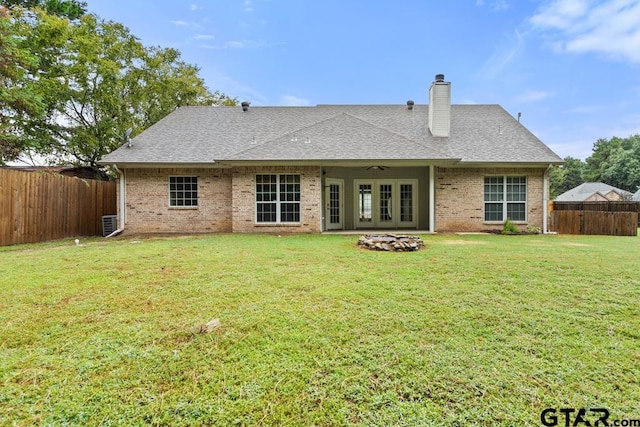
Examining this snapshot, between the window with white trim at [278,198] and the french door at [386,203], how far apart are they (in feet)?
11.4

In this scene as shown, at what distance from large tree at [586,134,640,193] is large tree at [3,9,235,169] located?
187 ft

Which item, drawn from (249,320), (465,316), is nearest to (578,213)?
(465,316)

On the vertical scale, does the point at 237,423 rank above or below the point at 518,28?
below

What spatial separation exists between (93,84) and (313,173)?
13.4 m

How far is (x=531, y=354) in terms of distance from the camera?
2588 millimetres

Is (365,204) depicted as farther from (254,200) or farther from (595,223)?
(595,223)

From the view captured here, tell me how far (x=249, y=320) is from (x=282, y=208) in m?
8.49

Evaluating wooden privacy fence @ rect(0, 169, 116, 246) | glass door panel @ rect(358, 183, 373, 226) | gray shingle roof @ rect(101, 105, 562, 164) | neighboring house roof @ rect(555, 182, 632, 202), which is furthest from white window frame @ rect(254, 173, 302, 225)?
neighboring house roof @ rect(555, 182, 632, 202)

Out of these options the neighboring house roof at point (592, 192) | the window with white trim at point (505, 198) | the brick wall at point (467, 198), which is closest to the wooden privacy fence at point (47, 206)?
the brick wall at point (467, 198)

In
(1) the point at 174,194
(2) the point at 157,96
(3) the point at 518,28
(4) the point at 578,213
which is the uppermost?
(3) the point at 518,28

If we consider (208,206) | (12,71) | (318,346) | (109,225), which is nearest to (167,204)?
(208,206)

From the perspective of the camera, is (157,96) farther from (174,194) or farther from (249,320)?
(249,320)

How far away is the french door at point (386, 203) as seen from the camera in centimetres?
1391

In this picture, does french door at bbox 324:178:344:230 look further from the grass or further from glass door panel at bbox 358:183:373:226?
the grass
